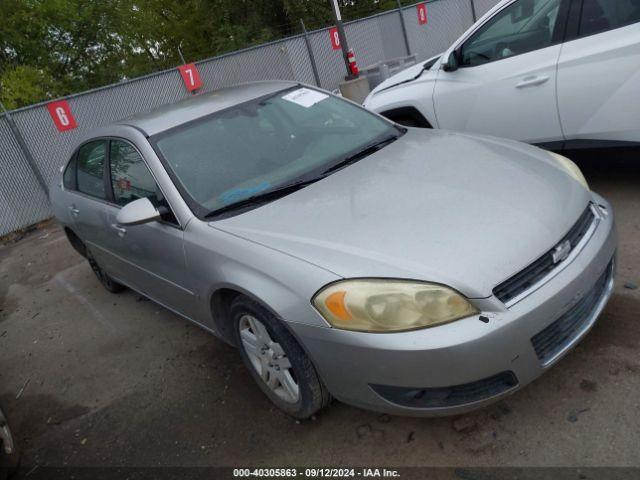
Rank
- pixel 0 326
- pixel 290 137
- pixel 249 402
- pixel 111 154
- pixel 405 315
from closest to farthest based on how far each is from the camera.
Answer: pixel 405 315 → pixel 249 402 → pixel 290 137 → pixel 111 154 → pixel 0 326

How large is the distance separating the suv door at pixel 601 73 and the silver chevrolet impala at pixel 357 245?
1.10 meters

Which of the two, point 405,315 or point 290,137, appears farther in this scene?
point 290,137

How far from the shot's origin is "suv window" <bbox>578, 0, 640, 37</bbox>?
3.49 meters

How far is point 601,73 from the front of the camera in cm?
359

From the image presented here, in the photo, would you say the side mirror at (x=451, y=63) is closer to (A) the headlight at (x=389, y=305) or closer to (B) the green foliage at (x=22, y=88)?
(A) the headlight at (x=389, y=305)

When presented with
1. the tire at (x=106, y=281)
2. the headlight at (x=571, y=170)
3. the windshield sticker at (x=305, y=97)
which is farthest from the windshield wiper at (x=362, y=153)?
the tire at (x=106, y=281)

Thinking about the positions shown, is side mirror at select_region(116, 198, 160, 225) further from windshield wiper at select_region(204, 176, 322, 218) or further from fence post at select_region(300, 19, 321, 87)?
fence post at select_region(300, 19, 321, 87)

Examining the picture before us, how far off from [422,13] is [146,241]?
15.0 meters

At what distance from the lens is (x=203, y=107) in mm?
3385

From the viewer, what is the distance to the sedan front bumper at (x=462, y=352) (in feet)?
6.42

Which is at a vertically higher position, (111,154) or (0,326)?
(111,154)

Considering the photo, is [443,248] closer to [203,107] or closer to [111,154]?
[203,107]

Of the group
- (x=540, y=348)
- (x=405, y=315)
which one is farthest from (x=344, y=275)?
(x=540, y=348)

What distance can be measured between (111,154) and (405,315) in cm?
247
